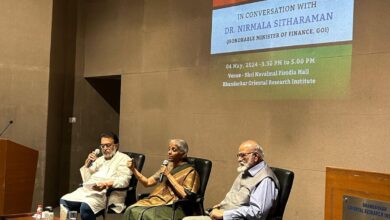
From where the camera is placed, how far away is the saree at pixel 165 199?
3699 mm

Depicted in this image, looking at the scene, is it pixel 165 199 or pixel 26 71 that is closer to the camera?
pixel 165 199

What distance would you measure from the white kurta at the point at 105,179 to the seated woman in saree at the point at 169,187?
253 millimetres

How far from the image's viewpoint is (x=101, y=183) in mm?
4156

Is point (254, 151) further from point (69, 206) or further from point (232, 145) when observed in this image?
point (69, 206)

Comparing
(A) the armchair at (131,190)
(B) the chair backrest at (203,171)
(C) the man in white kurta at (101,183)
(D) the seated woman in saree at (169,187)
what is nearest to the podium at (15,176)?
(C) the man in white kurta at (101,183)

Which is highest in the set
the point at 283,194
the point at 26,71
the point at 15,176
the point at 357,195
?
the point at 26,71

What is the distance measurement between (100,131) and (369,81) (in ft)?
15.1

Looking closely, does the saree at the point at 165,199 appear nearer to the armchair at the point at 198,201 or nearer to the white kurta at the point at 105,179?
the armchair at the point at 198,201

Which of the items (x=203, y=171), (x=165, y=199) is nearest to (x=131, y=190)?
(x=165, y=199)

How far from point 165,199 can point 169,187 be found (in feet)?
0.34

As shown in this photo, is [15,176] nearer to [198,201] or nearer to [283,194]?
[198,201]

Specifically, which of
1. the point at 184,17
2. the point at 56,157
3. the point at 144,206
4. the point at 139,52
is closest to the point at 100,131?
the point at 56,157

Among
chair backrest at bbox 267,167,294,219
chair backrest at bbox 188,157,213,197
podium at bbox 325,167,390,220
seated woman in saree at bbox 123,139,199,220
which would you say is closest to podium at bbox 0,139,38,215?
seated woman in saree at bbox 123,139,199,220

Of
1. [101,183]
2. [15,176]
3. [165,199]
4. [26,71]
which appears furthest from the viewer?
[26,71]
